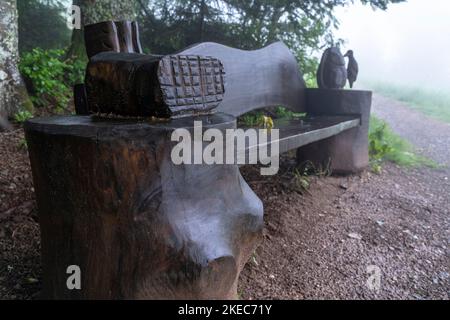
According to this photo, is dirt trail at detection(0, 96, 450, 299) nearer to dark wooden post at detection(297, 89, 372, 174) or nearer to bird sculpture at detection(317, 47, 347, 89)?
dark wooden post at detection(297, 89, 372, 174)

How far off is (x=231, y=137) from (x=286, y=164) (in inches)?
98.7

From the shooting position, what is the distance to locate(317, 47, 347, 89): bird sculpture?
361cm

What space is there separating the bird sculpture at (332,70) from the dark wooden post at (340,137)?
96 millimetres

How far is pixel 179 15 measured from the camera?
384 cm

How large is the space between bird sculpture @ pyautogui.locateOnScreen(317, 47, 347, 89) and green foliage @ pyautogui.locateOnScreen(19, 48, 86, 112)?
2377mm

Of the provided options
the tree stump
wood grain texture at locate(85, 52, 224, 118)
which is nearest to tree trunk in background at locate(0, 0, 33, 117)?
wood grain texture at locate(85, 52, 224, 118)

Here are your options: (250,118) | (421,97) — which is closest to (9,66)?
(250,118)

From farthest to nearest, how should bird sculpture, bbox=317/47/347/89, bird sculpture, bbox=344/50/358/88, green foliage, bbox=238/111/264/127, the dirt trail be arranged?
green foliage, bbox=238/111/264/127 → bird sculpture, bbox=344/50/358/88 → bird sculpture, bbox=317/47/347/89 → the dirt trail

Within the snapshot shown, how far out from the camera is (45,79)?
11.2ft

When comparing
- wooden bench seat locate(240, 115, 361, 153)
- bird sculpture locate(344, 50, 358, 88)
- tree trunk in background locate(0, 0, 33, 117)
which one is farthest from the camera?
bird sculpture locate(344, 50, 358, 88)

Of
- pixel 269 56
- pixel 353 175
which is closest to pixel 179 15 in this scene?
pixel 269 56

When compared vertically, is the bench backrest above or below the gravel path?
above

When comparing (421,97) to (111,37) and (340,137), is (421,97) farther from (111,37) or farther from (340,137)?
(111,37)
